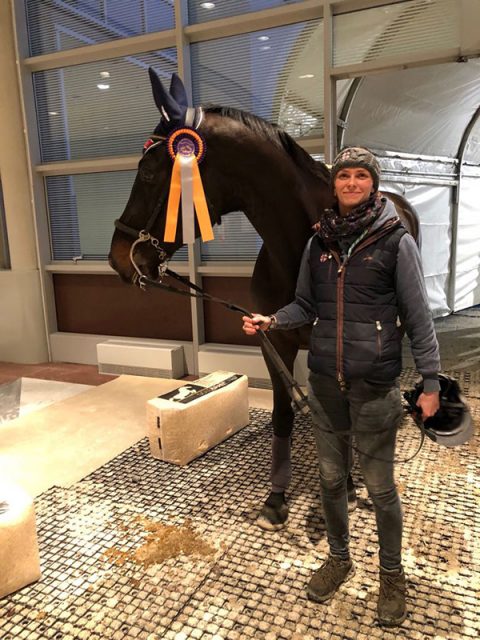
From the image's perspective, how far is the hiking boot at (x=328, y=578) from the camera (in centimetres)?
174

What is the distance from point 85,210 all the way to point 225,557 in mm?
3950

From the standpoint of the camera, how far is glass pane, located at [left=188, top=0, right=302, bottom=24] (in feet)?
13.1

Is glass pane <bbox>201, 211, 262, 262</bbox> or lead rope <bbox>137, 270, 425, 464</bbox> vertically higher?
glass pane <bbox>201, 211, 262, 262</bbox>

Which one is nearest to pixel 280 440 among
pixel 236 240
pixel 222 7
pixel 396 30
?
pixel 236 240

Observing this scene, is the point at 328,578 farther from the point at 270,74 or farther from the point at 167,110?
the point at 270,74

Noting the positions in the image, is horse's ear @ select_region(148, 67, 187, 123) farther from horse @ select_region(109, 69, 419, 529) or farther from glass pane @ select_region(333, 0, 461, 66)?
glass pane @ select_region(333, 0, 461, 66)

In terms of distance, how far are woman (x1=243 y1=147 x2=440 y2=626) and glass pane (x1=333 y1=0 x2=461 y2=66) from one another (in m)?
2.55

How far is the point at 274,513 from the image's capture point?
2.22 metres

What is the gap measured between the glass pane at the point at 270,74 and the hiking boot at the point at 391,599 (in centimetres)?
326

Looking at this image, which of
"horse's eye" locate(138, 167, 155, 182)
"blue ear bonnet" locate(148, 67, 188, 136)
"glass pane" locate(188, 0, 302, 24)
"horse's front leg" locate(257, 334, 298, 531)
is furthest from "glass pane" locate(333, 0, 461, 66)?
"horse's front leg" locate(257, 334, 298, 531)

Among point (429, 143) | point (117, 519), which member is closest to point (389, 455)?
point (117, 519)

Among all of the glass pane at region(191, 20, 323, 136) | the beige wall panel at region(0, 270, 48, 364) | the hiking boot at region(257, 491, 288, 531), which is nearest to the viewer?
the hiking boot at region(257, 491, 288, 531)

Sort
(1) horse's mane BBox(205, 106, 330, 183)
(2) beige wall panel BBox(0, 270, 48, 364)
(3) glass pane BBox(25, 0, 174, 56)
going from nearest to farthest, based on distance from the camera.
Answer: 1. (1) horse's mane BBox(205, 106, 330, 183)
2. (3) glass pane BBox(25, 0, 174, 56)
3. (2) beige wall panel BBox(0, 270, 48, 364)

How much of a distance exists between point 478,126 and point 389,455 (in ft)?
20.5
